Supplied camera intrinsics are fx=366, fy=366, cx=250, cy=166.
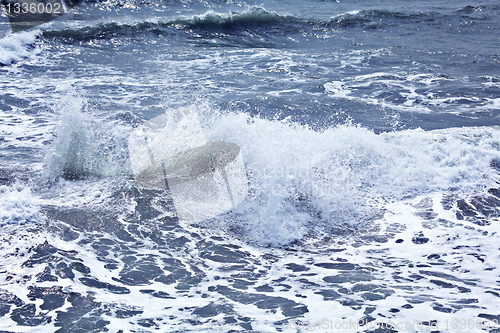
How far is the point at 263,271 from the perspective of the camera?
3.79 metres

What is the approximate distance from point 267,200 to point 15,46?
34.6 ft

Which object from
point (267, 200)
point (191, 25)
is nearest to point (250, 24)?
point (191, 25)

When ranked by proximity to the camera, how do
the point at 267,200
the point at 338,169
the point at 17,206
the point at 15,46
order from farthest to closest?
1. the point at 15,46
2. the point at 338,169
3. the point at 267,200
4. the point at 17,206

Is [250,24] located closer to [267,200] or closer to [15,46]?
[15,46]

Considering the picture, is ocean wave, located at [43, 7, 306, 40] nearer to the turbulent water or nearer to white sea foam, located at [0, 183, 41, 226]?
the turbulent water

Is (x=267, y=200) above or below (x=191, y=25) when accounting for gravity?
below

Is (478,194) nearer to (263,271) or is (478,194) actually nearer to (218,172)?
(263,271)

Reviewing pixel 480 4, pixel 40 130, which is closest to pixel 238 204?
pixel 40 130

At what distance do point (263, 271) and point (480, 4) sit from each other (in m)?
18.2

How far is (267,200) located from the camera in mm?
4844

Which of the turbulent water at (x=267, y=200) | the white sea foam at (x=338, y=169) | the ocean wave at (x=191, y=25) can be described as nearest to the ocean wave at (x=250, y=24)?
the ocean wave at (x=191, y=25)

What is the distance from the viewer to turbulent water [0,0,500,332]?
126 inches

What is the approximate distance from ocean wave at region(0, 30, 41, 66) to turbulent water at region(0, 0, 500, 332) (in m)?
0.14

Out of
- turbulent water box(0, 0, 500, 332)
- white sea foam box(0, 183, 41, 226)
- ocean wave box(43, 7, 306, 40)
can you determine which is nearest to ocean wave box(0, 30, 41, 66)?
turbulent water box(0, 0, 500, 332)
